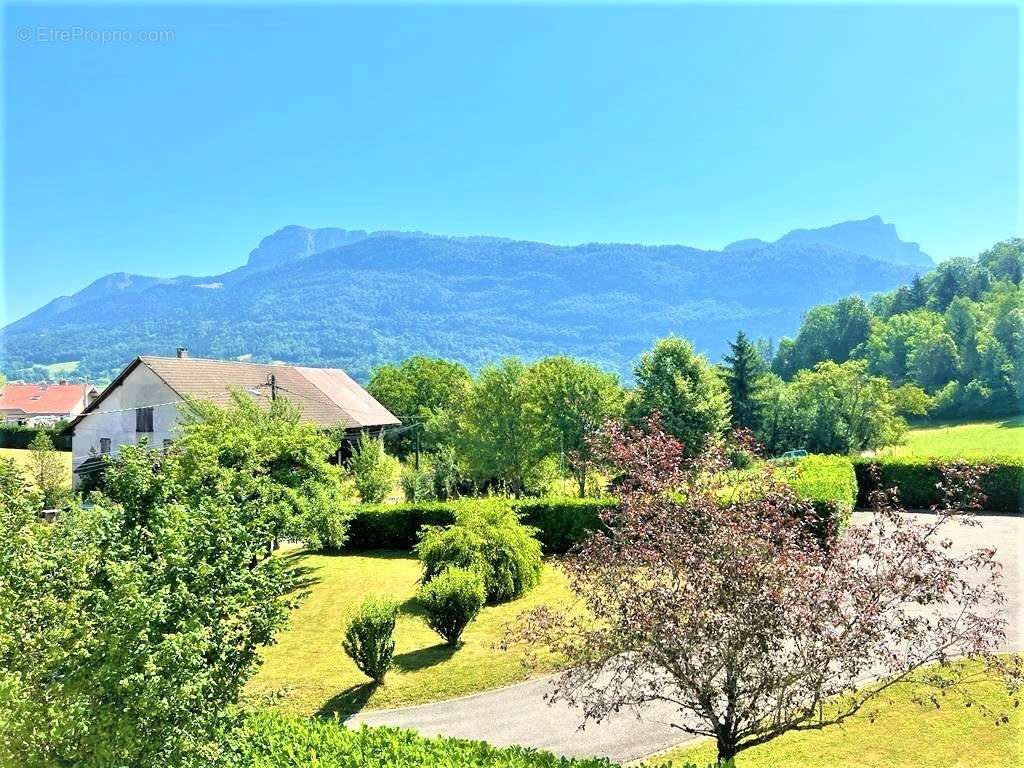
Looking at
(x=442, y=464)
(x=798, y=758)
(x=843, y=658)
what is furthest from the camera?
(x=442, y=464)

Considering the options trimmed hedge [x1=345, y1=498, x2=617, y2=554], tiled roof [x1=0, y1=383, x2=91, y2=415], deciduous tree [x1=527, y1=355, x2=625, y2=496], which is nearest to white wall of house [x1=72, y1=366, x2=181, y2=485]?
trimmed hedge [x1=345, y1=498, x2=617, y2=554]

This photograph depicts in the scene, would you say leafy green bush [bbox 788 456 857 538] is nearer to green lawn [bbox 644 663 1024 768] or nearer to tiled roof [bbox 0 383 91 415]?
green lawn [bbox 644 663 1024 768]

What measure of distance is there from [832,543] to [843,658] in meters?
1.37

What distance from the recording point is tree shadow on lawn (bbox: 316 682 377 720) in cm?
1342

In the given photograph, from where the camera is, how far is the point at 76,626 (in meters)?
6.44

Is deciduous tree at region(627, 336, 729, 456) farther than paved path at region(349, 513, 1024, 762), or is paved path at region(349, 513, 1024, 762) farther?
deciduous tree at region(627, 336, 729, 456)

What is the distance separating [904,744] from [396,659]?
11010 millimetres

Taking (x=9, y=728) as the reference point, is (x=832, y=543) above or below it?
above

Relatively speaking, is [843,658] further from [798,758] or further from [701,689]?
[798,758]

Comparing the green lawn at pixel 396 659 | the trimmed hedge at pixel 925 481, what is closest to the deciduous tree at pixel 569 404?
the trimmed hedge at pixel 925 481

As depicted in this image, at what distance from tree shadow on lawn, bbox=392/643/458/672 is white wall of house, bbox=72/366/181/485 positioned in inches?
1097

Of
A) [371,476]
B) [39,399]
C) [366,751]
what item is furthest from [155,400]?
[39,399]

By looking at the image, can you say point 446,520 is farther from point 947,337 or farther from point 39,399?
point 39,399

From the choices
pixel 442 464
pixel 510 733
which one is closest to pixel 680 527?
pixel 510 733
